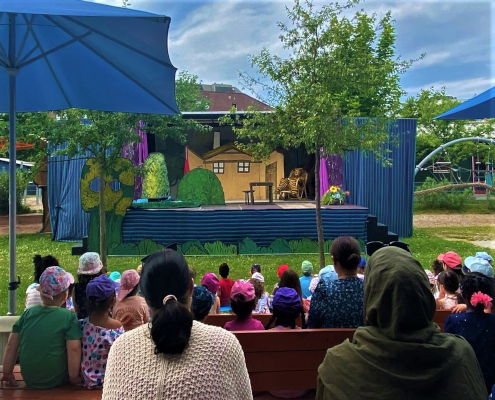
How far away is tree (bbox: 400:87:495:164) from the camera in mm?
24922

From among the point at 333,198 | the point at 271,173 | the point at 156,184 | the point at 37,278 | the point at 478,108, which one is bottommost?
the point at 37,278

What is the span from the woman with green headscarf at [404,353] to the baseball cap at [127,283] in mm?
1844

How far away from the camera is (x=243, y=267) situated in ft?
29.0

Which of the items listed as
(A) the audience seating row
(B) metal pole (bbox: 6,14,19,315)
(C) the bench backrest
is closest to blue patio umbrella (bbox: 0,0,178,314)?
(B) metal pole (bbox: 6,14,19,315)

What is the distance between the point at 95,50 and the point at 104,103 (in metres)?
0.47

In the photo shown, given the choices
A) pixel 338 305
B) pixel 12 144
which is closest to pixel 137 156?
pixel 12 144

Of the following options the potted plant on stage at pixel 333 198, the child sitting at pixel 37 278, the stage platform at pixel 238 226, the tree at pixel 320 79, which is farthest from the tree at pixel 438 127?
the child sitting at pixel 37 278

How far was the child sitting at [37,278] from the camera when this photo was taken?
364 centimetres

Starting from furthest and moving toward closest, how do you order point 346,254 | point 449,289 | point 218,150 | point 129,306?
1. point 218,150
2. point 449,289
3. point 129,306
4. point 346,254

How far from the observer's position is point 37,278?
418cm

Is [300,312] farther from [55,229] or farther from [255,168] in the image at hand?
[255,168]

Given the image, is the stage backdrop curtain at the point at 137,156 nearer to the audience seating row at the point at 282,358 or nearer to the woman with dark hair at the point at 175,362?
the audience seating row at the point at 282,358

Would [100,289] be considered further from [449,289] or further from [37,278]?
[449,289]

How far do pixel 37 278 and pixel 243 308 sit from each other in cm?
222
